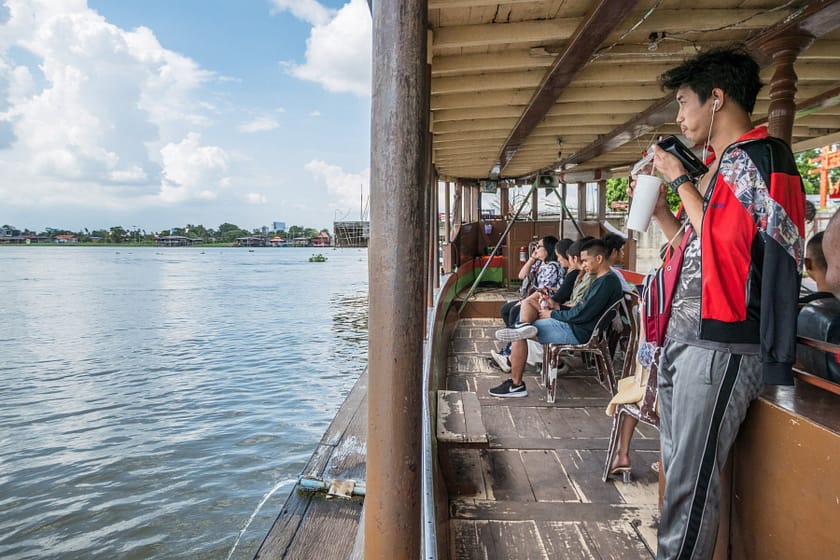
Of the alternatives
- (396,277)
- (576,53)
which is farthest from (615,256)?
(396,277)

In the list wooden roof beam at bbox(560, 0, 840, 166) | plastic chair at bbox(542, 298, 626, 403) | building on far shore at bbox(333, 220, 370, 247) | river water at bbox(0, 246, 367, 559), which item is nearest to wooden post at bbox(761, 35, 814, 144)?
wooden roof beam at bbox(560, 0, 840, 166)

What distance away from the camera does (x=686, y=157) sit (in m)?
1.68

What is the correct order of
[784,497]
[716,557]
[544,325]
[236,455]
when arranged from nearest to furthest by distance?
[784,497] → [716,557] → [544,325] → [236,455]

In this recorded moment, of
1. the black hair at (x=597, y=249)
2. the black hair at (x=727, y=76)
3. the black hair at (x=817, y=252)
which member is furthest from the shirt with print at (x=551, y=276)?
the black hair at (x=727, y=76)

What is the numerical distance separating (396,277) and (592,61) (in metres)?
2.97

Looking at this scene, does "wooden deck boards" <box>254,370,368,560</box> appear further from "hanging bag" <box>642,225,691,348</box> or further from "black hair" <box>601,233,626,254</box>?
"black hair" <box>601,233,626,254</box>

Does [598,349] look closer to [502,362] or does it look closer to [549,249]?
[502,362]

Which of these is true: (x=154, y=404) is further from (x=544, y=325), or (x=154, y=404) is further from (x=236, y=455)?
(x=544, y=325)

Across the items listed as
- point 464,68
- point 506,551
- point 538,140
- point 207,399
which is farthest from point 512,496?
point 207,399

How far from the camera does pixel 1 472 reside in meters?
6.66

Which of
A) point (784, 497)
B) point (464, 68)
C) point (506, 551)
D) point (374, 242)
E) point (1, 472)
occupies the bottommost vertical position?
point (1, 472)

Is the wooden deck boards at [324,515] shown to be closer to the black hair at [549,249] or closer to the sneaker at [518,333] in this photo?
the sneaker at [518,333]

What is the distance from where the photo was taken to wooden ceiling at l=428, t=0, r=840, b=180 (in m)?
2.93

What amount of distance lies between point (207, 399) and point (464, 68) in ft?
26.8
